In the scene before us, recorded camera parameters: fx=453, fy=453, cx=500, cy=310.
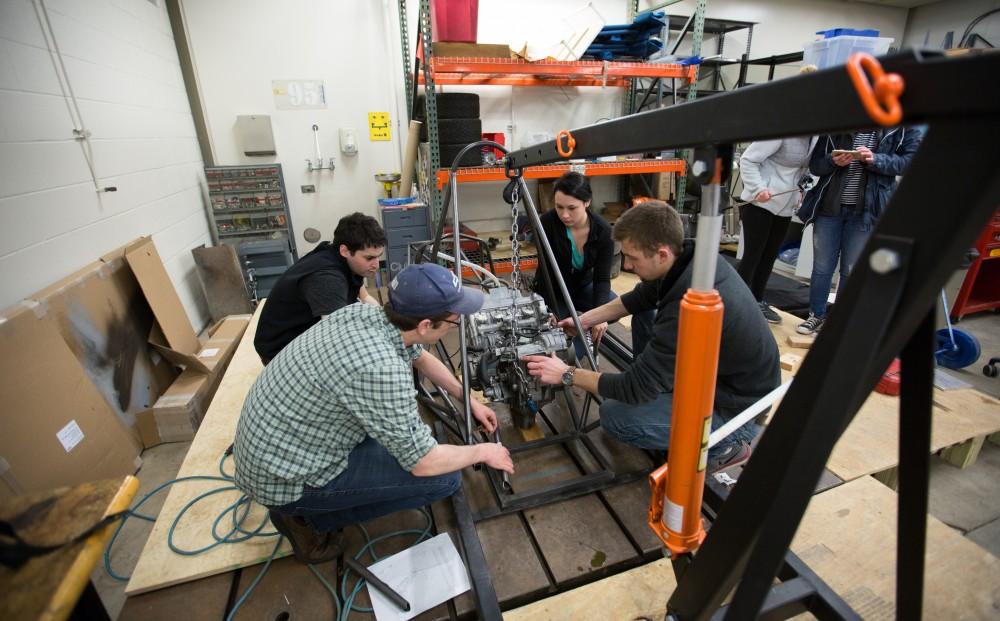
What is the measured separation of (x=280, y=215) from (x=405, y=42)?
2.05 m

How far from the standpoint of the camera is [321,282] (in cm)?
197

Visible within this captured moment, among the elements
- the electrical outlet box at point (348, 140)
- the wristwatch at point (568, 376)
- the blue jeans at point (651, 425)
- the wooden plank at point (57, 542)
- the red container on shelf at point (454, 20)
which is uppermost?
the red container on shelf at point (454, 20)

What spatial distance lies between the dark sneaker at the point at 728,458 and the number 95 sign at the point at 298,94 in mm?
4519

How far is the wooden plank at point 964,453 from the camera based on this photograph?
2.14 meters

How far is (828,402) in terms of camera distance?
23.4 inches

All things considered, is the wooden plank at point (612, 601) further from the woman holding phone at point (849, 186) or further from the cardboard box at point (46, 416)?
the woman holding phone at point (849, 186)

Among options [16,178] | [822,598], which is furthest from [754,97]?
[16,178]

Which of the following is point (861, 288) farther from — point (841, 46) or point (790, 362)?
point (841, 46)

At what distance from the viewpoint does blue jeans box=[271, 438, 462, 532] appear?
4.71ft

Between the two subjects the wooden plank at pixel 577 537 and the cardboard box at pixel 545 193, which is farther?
the cardboard box at pixel 545 193

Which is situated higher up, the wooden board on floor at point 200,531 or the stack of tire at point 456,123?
the stack of tire at point 456,123

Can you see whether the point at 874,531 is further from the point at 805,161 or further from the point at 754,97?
the point at 805,161

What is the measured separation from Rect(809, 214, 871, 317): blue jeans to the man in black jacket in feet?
9.44

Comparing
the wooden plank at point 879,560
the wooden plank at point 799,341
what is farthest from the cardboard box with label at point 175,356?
the wooden plank at point 799,341
